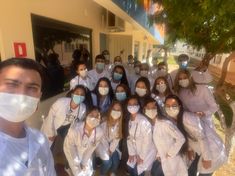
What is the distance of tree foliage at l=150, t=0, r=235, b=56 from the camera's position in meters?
2.71

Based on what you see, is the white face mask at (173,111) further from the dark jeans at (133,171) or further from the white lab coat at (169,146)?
the dark jeans at (133,171)

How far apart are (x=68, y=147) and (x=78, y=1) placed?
13.9 ft

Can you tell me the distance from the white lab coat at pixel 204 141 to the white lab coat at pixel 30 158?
2016 mm

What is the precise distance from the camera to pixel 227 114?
23.8 ft

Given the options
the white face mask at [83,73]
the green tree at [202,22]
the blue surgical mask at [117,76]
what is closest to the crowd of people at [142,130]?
the white face mask at [83,73]

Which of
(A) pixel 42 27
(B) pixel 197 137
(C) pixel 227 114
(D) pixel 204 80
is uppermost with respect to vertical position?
(A) pixel 42 27

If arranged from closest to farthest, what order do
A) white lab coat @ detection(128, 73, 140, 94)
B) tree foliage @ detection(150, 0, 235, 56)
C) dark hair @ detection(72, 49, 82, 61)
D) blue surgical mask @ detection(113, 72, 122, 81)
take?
1. tree foliage @ detection(150, 0, 235, 56)
2. blue surgical mask @ detection(113, 72, 122, 81)
3. white lab coat @ detection(128, 73, 140, 94)
4. dark hair @ detection(72, 49, 82, 61)

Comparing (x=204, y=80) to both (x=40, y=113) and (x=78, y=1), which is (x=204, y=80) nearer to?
(x=40, y=113)

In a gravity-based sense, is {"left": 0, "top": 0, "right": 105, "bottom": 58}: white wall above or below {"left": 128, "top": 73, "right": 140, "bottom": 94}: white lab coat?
above

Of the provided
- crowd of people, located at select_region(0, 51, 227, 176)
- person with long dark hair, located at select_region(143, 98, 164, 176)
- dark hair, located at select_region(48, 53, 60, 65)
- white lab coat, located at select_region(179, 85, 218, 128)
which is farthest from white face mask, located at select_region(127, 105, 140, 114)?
dark hair, located at select_region(48, 53, 60, 65)

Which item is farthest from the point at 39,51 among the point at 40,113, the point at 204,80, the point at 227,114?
the point at 227,114

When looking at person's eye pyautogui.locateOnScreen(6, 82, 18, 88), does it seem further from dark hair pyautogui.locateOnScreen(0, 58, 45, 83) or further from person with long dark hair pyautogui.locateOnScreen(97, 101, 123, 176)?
person with long dark hair pyautogui.locateOnScreen(97, 101, 123, 176)

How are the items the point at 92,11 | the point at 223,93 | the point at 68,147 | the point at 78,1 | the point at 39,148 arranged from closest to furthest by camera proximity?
1. the point at 39,148
2. the point at 68,147
3. the point at 223,93
4. the point at 78,1
5. the point at 92,11

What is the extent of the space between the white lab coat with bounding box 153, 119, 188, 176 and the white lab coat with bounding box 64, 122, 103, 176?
0.84 metres
